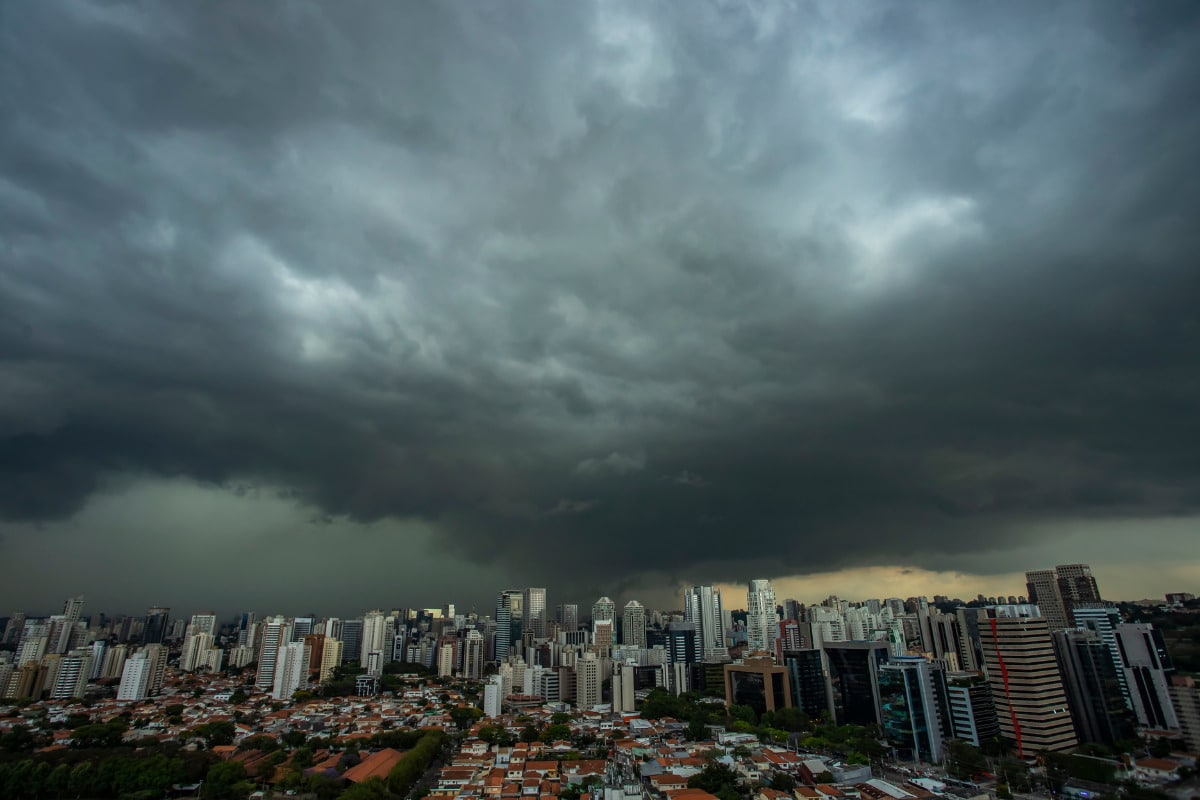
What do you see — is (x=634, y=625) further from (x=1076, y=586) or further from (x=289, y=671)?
(x=1076, y=586)

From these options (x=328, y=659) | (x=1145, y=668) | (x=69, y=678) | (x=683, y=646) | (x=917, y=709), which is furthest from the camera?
(x=683, y=646)

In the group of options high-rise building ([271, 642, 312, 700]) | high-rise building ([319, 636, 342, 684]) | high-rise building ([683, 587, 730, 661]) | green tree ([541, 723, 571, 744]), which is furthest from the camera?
high-rise building ([683, 587, 730, 661])

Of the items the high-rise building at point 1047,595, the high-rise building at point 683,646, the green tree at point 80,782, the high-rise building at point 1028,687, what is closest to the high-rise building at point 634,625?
the high-rise building at point 683,646

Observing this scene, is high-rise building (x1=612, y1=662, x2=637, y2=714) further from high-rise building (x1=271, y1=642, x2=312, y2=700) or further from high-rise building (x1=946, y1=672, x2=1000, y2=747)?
high-rise building (x1=271, y1=642, x2=312, y2=700)

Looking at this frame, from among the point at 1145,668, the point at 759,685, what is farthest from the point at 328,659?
the point at 1145,668

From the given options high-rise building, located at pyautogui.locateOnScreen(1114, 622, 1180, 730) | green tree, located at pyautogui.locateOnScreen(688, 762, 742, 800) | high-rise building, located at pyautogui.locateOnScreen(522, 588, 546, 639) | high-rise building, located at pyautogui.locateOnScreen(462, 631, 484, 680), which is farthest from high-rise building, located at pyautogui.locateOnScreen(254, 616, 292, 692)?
high-rise building, located at pyautogui.locateOnScreen(1114, 622, 1180, 730)

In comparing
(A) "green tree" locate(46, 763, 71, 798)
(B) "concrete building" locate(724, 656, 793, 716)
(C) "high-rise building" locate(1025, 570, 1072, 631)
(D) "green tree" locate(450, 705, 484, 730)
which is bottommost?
(D) "green tree" locate(450, 705, 484, 730)

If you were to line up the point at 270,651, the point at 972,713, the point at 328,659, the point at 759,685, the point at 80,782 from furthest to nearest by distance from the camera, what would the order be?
the point at 328,659 < the point at 270,651 < the point at 759,685 < the point at 972,713 < the point at 80,782

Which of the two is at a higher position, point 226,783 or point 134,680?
point 134,680

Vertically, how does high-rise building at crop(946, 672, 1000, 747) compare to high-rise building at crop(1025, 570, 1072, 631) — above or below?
below
